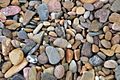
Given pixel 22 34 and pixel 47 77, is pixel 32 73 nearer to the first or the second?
pixel 47 77

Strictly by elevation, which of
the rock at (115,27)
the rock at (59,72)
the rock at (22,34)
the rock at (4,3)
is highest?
the rock at (4,3)

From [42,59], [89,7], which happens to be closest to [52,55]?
[42,59]

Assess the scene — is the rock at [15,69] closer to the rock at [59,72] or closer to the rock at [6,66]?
the rock at [6,66]

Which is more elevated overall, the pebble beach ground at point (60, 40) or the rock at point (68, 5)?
the rock at point (68, 5)

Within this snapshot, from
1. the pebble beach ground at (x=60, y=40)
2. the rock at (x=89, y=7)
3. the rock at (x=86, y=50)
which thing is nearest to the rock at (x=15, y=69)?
the pebble beach ground at (x=60, y=40)

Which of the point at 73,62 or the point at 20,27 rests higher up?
the point at 20,27

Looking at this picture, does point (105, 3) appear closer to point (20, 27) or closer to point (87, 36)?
point (87, 36)

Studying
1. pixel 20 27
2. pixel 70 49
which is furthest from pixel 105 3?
pixel 20 27
